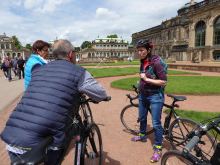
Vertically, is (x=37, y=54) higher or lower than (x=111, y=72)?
higher

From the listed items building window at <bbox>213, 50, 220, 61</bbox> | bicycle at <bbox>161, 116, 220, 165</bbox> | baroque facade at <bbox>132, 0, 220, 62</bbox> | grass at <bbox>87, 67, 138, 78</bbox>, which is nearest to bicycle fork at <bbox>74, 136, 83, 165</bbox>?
bicycle at <bbox>161, 116, 220, 165</bbox>

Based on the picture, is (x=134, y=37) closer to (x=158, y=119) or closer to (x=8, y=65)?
(x=8, y=65)

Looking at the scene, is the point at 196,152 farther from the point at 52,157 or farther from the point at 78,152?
the point at 52,157

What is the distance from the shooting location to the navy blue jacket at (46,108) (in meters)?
2.56

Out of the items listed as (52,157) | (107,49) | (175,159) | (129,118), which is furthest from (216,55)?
(107,49)

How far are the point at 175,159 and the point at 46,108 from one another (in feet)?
7.03

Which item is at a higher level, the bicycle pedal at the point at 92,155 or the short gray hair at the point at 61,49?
the short gray hair at the point at 61,49

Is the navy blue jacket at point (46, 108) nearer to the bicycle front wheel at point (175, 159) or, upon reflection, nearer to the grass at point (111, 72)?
the bicycle front wheel at point (175, 159)

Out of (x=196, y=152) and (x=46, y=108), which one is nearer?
(x=46, y=108)

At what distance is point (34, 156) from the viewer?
2.43 metres

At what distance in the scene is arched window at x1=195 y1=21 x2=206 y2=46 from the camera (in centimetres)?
5166

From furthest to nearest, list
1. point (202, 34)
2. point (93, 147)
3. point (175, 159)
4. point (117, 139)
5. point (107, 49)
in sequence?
point (107, 49)
point (202, 34)
point (117, 139)
point (93, 147)
point (175, 159)

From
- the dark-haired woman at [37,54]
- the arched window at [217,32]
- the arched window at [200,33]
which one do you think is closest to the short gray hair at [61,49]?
the dark-haired woman at [37,54]

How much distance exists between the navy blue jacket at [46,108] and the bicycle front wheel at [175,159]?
1.70 m
